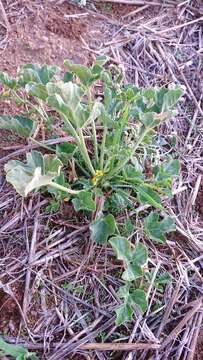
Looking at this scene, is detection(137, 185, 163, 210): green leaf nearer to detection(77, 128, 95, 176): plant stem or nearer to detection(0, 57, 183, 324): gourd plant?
detection(0, 57, 183, 324): gourd plant

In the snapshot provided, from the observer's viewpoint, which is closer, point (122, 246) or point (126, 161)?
point (122, 246)

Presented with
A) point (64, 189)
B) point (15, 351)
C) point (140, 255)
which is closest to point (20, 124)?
point (64, 189)

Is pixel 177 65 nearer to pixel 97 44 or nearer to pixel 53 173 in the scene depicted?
pixel 97 44

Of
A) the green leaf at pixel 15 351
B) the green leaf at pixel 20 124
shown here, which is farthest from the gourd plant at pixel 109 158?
the green leaf at pixel 15 351

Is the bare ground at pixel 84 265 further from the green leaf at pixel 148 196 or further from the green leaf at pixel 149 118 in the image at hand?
the green leaf at pixel 149 118

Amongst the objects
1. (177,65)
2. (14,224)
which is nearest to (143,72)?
(177,65)

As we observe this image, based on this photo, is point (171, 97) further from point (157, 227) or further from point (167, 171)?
point (157, 227)
